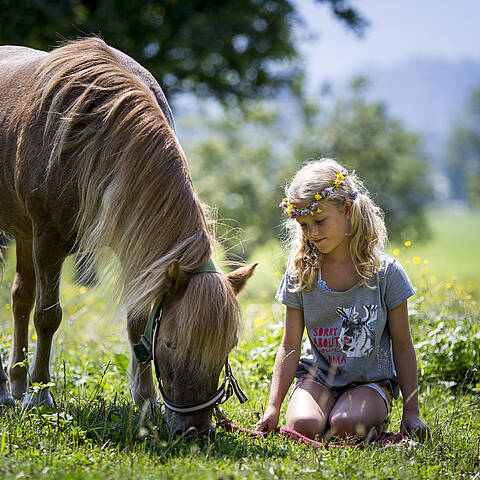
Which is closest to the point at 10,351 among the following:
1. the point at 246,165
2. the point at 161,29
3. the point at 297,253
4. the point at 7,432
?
the point at 7,432

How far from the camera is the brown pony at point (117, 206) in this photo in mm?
2879

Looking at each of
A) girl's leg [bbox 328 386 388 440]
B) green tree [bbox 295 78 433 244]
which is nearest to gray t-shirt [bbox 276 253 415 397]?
girl's leg [bbox 328 386 388 440]

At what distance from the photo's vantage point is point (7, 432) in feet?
9.60

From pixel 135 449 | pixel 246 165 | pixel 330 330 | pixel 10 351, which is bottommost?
pixel 246 165

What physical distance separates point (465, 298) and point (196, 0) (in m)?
9.73

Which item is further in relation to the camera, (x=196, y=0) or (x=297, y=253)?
(x=196, y=0)

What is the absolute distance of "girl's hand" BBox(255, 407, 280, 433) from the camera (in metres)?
3.25

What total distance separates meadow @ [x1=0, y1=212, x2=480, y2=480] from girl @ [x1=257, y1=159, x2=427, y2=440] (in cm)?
25

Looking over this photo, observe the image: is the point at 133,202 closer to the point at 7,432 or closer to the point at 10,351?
the point at 7,432

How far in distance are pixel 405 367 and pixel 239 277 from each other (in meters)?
1.04

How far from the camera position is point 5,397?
12.9 ft

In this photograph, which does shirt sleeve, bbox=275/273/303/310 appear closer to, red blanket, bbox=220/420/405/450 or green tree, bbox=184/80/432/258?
red blanket, bbox=220/420/405/450

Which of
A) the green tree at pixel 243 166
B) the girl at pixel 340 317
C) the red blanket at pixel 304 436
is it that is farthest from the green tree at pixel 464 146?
the red blanket at pixel 304 436

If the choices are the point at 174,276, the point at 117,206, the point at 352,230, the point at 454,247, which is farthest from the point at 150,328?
the point at 454,247
